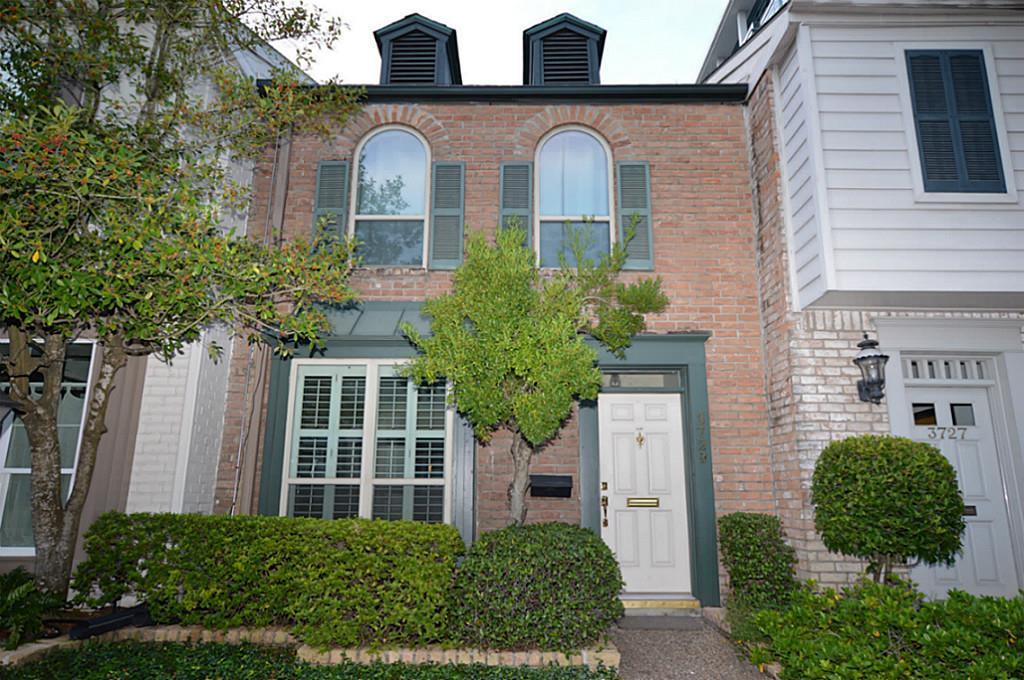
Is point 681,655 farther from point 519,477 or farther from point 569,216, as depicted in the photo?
point 569,216

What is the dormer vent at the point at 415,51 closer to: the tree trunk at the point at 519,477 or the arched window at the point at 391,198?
the arched window at the point at 391,198

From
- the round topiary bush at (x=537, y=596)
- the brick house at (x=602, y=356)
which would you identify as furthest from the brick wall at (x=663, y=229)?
the round topiary bush at (x=537, y=596)

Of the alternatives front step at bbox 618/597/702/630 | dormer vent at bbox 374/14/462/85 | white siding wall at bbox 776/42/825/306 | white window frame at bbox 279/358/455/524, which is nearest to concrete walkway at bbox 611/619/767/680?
front step at bbox 618/597/702/630

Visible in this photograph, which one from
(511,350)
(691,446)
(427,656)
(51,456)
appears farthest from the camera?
(691,446)

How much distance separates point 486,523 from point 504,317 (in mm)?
2582

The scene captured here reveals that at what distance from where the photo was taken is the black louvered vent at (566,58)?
7883mm

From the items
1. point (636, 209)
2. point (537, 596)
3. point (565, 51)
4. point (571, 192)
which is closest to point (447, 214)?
point (571, 192)

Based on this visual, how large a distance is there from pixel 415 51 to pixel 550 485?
240 inches

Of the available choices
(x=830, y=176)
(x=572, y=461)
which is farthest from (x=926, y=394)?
(x=572, y=461)

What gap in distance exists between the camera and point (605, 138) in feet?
23.6

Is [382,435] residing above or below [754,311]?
below

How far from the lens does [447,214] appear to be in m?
7.03

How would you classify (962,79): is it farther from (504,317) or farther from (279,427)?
(279,427)

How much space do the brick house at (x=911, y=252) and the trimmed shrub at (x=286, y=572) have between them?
356 cm
